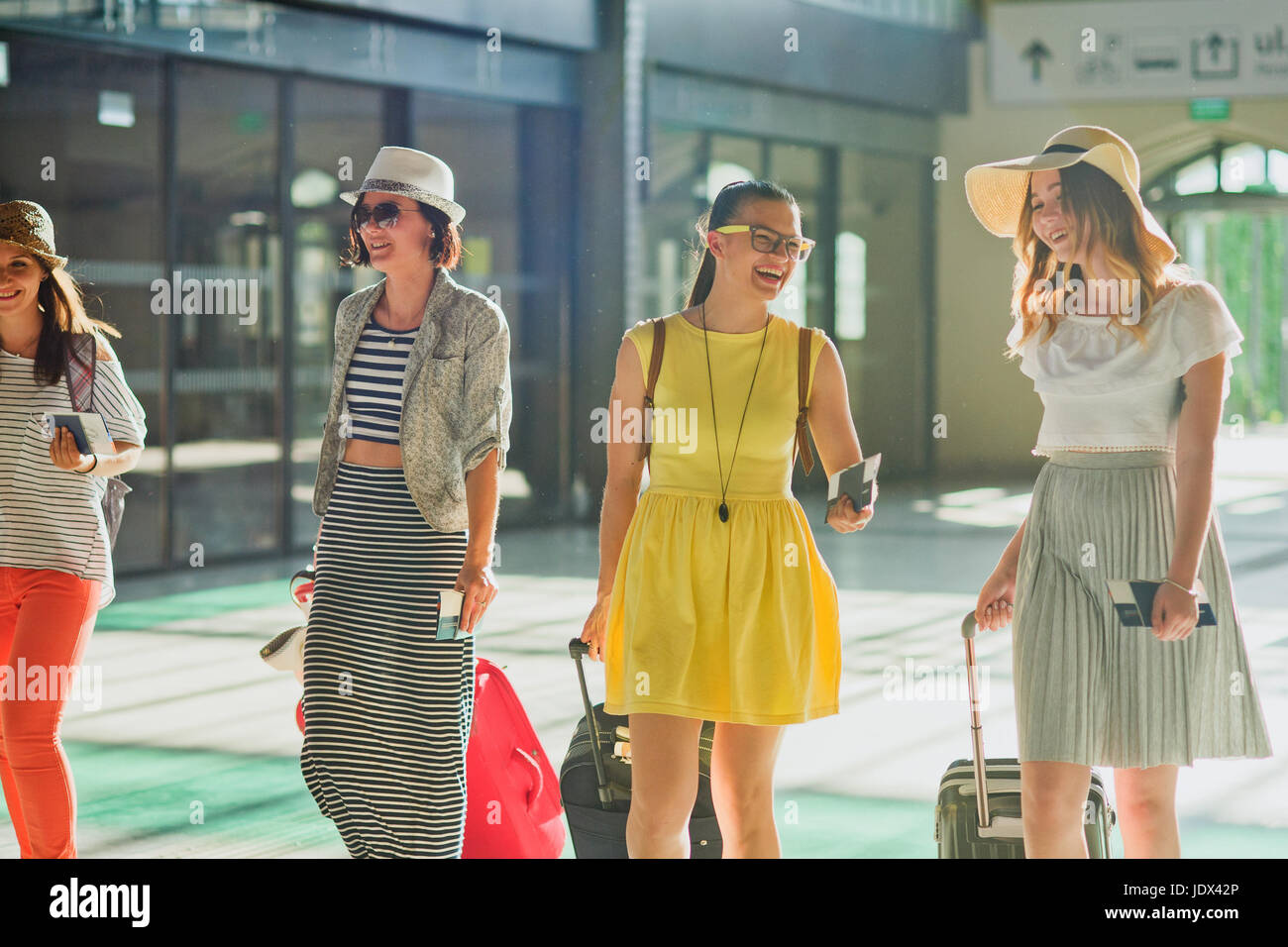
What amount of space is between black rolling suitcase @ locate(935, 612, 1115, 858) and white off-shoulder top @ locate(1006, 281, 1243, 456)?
444mm

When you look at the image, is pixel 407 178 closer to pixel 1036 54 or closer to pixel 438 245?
pixel 438 245

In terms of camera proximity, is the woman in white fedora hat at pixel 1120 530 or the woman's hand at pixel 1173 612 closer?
the woman's hand at pixel 1173 612

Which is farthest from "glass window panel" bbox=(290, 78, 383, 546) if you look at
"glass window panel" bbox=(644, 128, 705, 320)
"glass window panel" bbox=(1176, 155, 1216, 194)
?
"glass window panel" bbox=(1176, 155, 1216, 194)

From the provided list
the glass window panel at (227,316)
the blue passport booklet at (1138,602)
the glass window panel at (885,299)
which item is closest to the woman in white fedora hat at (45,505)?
the blue passport booklet at (1138,602)

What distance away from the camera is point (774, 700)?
294 cm

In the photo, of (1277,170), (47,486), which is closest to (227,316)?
(47,486)

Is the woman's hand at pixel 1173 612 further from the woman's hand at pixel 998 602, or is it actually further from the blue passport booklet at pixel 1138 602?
the woman's hand at pixel 998 602

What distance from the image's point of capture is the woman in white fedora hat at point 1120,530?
284 centimetres

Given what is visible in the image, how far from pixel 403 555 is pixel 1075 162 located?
153 cm

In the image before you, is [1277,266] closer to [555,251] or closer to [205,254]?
[555,251]

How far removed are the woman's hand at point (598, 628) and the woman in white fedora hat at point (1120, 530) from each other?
79 centimetres

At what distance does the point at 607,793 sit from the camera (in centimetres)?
339
